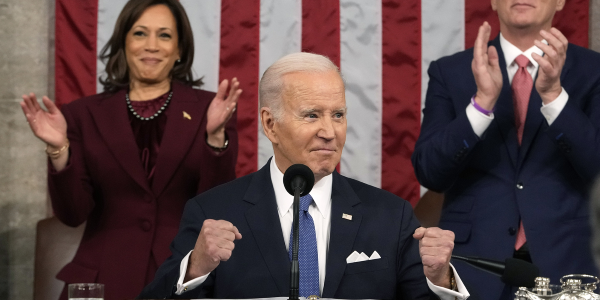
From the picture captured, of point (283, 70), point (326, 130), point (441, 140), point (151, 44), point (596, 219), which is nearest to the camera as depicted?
point (596, 219)

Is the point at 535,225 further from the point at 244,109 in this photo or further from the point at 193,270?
the point at 244,109

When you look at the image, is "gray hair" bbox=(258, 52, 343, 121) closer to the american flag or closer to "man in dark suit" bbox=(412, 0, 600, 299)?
"man in dark suit" bbox=(412, 0, 600, 299)

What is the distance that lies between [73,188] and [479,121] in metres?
1.69

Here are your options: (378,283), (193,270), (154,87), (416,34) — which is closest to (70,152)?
(154,87)

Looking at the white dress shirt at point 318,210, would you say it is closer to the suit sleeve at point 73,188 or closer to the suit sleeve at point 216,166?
A: the suit sleeve at point 216,166

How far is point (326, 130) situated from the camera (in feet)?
7.57

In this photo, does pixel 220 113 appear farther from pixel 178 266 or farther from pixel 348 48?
pixel 348 48

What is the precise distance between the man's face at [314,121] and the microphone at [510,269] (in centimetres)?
67

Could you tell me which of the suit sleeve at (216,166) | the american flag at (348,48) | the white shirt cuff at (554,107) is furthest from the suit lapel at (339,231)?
the american flag at (348,48)

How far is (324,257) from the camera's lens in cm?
224

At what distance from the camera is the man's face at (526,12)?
2.97m

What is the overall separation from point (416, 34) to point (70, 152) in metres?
1.90

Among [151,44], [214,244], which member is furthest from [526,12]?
[214,244]

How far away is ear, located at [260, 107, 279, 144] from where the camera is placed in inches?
97.0
